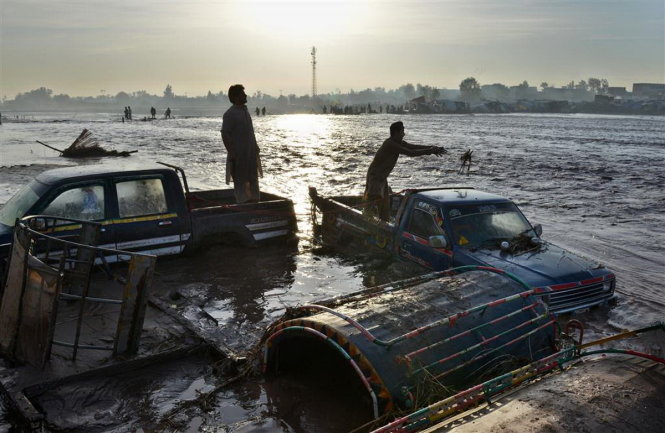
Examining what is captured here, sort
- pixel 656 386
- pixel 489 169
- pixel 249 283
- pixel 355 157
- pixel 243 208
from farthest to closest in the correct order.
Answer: pixel 355 157 → pixel 489 169 → pixel 243 208 → pixel 249 283 → pixel 656 386

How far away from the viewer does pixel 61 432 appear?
16.9 feet

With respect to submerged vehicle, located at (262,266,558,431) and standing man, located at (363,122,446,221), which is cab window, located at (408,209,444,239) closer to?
standing man, located at (363,122,446,221)

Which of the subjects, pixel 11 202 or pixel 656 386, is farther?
pixel 11 202

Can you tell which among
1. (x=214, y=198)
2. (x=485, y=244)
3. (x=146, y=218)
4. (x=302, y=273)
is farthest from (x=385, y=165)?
(x=146, y=218)

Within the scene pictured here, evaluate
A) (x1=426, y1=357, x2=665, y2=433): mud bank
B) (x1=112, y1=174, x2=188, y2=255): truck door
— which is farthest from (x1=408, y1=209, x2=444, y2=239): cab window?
(x1=426, y1=357, x2=665, y2=433): mud bank

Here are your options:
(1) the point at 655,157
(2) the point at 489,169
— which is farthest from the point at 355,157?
(1) the point at 655,157

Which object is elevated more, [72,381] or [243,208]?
[243,208]

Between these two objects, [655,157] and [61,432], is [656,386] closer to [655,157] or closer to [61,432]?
[61,432]

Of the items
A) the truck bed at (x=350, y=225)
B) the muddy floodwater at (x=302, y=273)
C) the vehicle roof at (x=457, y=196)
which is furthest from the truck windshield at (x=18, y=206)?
the vehicle roof at (x=457, y=196)

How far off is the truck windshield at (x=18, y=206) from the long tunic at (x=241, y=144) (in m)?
3.30

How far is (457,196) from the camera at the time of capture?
9312 mm

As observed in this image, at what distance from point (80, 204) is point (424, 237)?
537 centimetres

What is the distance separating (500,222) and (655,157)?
30896 millimetres

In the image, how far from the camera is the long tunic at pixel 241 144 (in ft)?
34.2
